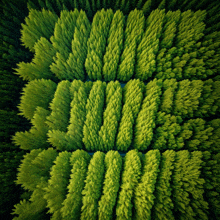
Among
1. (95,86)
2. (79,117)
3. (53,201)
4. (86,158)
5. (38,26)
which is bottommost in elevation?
(53,201)

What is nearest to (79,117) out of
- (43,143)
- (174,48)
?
(43,143)

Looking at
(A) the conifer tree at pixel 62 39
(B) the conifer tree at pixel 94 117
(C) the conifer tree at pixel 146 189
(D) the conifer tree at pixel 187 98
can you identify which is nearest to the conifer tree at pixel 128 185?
(C) the conifer tree at pixel 146 189

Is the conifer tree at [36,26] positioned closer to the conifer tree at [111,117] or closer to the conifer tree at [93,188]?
the conifer tree at [111,117]

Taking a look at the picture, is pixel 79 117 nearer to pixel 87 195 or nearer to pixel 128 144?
pixel 128 144

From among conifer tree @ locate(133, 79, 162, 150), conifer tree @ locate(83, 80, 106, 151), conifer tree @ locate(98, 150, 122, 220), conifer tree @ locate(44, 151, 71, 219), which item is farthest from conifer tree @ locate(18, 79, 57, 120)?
conifer tree @ locate(133, 79, 162, 150)

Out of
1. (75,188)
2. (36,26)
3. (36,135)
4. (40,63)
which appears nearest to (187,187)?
(75,188)

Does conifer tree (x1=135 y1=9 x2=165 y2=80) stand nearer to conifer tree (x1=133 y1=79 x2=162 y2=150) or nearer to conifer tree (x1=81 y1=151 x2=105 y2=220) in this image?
conifer tree (x1=133 y1=79 x2=162 y2=150)
